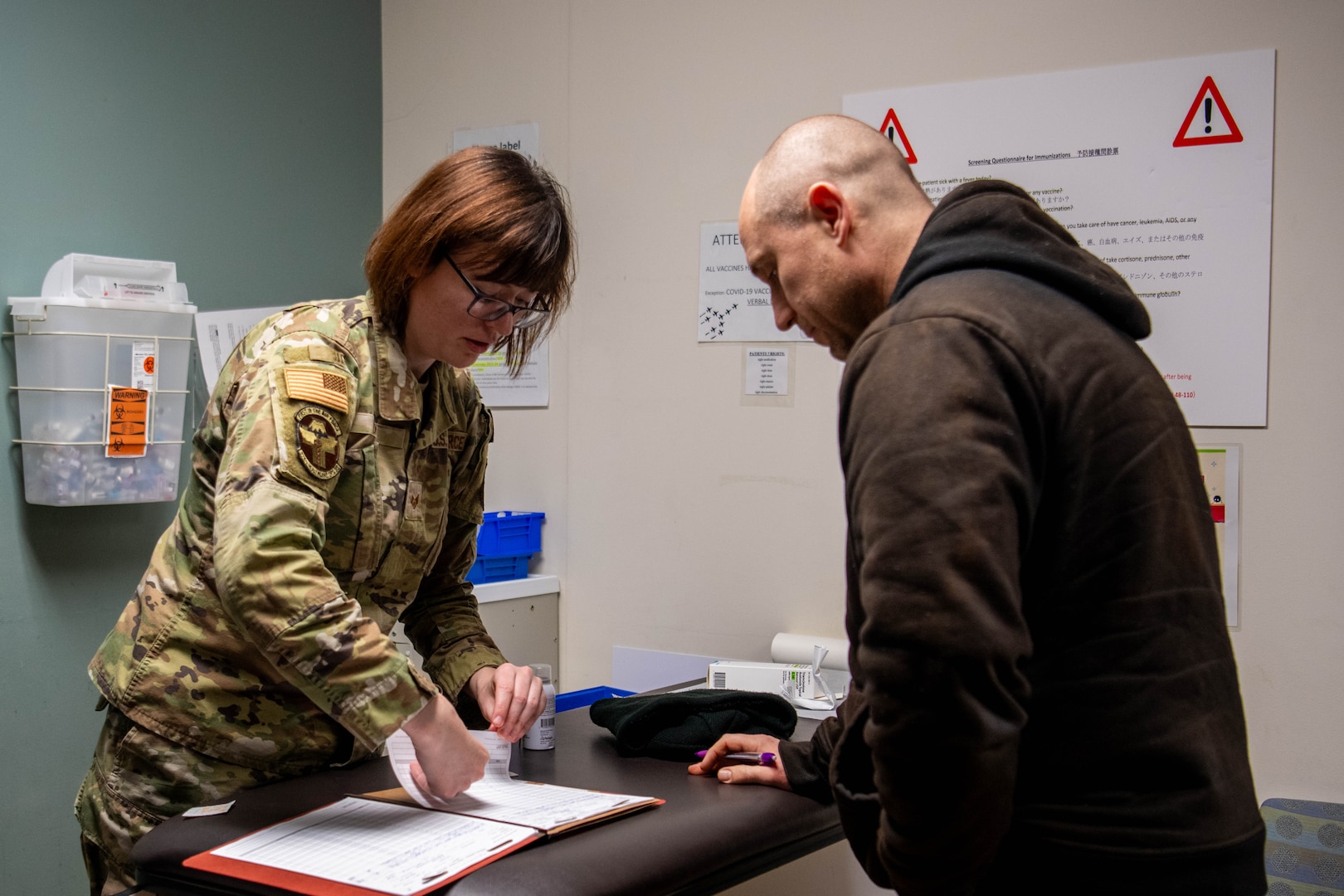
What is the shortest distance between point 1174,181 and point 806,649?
119cm

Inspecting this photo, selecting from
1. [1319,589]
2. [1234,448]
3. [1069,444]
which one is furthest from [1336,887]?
[1069,444]

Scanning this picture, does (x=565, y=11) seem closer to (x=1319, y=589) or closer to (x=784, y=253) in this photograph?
(x=784, y=253)

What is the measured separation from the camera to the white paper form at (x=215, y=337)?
93.8 inches

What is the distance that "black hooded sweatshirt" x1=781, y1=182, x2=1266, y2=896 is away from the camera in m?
0.77

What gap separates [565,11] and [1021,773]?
2.39m

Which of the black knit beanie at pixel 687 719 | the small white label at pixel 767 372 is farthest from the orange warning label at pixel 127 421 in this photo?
the small white label at pixel 767 372

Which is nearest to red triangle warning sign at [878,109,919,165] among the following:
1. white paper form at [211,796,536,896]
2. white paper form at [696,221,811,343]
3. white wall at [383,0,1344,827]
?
white wall at [383,0,1344,827]

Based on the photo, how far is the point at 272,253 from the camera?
8.70ft

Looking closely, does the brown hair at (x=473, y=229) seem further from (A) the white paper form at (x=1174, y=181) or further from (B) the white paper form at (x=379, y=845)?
(A) the white paper form at (x=1174, y=181)

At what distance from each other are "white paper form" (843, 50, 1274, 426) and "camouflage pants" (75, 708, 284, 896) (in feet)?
5.84

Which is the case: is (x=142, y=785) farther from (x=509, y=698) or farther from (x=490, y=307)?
(x=490, y=307)

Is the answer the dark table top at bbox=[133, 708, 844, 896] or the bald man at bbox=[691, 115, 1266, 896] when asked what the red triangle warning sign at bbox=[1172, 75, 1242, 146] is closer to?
the bald man at bbox=[691, 115, 1266, 896]

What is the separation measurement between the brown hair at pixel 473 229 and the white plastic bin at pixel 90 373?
0.91 metres

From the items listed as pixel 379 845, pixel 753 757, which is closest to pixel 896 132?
pixel 753 757
